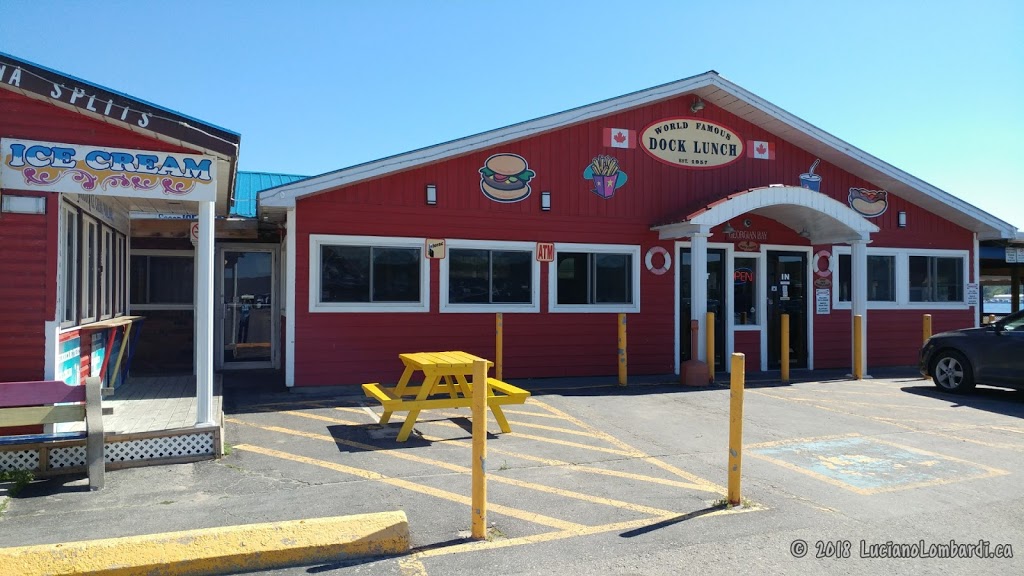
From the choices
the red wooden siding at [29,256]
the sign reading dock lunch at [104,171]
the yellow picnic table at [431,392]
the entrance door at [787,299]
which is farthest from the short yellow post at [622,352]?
the red wooden siding at [29,256]

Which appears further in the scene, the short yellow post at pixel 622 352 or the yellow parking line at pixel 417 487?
the short yellow post at pixel 622 352

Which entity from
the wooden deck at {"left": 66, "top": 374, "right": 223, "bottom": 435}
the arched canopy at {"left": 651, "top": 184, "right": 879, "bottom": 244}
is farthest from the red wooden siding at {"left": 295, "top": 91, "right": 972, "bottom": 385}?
the wooden deck at {"left": 66, "top": 374, "right": 223, "bottom": 435}

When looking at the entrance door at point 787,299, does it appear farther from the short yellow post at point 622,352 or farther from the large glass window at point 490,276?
the large glass window at point 490,276

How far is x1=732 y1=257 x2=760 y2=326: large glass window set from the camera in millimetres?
13188

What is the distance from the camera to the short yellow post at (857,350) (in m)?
12.3

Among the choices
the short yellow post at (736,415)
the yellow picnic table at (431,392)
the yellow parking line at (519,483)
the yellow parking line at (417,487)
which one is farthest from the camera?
the yellow picnic table at (431,392)

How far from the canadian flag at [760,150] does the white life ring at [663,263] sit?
2.69m

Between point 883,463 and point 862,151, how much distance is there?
823 centimetres

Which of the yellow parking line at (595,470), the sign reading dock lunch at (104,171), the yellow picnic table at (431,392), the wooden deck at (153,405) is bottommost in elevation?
the yellow parking line at (595,470)

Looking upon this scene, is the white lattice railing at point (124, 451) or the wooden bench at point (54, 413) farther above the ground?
the wooden bench at point (54, 413)

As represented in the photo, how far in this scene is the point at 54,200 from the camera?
6.50 meters

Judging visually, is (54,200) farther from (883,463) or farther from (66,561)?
(883,463)

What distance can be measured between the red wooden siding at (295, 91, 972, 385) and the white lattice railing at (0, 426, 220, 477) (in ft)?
11.9

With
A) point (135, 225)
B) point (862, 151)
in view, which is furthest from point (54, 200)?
point (862, 151)
